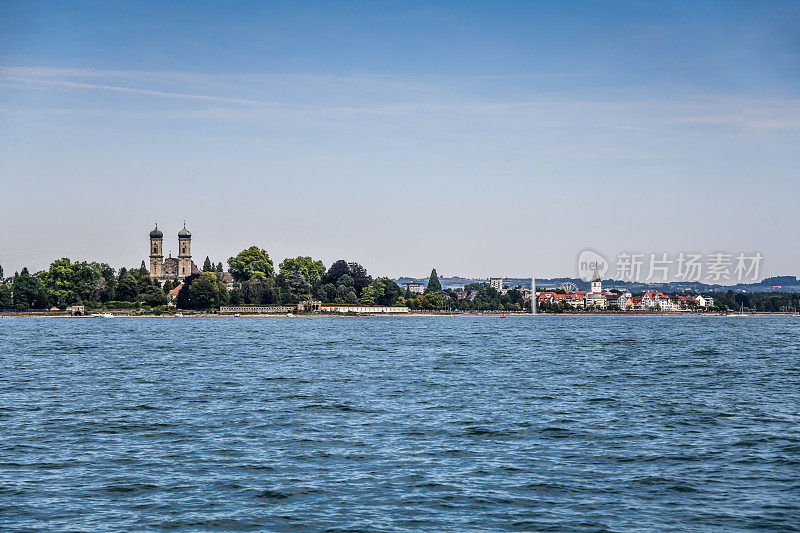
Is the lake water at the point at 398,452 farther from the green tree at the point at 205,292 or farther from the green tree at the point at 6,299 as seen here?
the green tree at the point at 6,299

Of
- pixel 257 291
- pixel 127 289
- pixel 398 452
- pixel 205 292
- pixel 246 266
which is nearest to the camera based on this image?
pixel 398 452

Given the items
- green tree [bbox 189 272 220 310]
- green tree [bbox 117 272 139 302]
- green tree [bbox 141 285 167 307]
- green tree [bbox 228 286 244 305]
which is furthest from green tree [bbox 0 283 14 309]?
green tree [bbox 228 286 244 305]

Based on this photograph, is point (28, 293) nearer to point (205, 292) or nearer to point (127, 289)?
point (127, 289)

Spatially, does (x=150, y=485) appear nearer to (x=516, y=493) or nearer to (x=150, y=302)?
(x=516, y=493)

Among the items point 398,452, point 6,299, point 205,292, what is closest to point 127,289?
point 205,292

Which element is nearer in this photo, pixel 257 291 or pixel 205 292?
pixel 205 292

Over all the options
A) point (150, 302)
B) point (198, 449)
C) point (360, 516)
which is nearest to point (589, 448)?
point (360, 516)

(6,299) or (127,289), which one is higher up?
(127,289)

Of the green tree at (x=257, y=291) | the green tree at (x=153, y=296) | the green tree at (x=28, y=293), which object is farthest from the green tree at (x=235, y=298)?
the green tree at (x=28, y=293)

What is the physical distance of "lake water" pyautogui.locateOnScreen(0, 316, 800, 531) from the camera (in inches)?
601

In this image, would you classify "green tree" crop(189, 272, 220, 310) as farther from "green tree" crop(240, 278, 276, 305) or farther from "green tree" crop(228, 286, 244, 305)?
"green tree" crop(240, 278, 276, 305)

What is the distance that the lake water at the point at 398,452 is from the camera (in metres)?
15.3

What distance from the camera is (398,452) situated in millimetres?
20453

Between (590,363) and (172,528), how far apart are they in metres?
37.9
